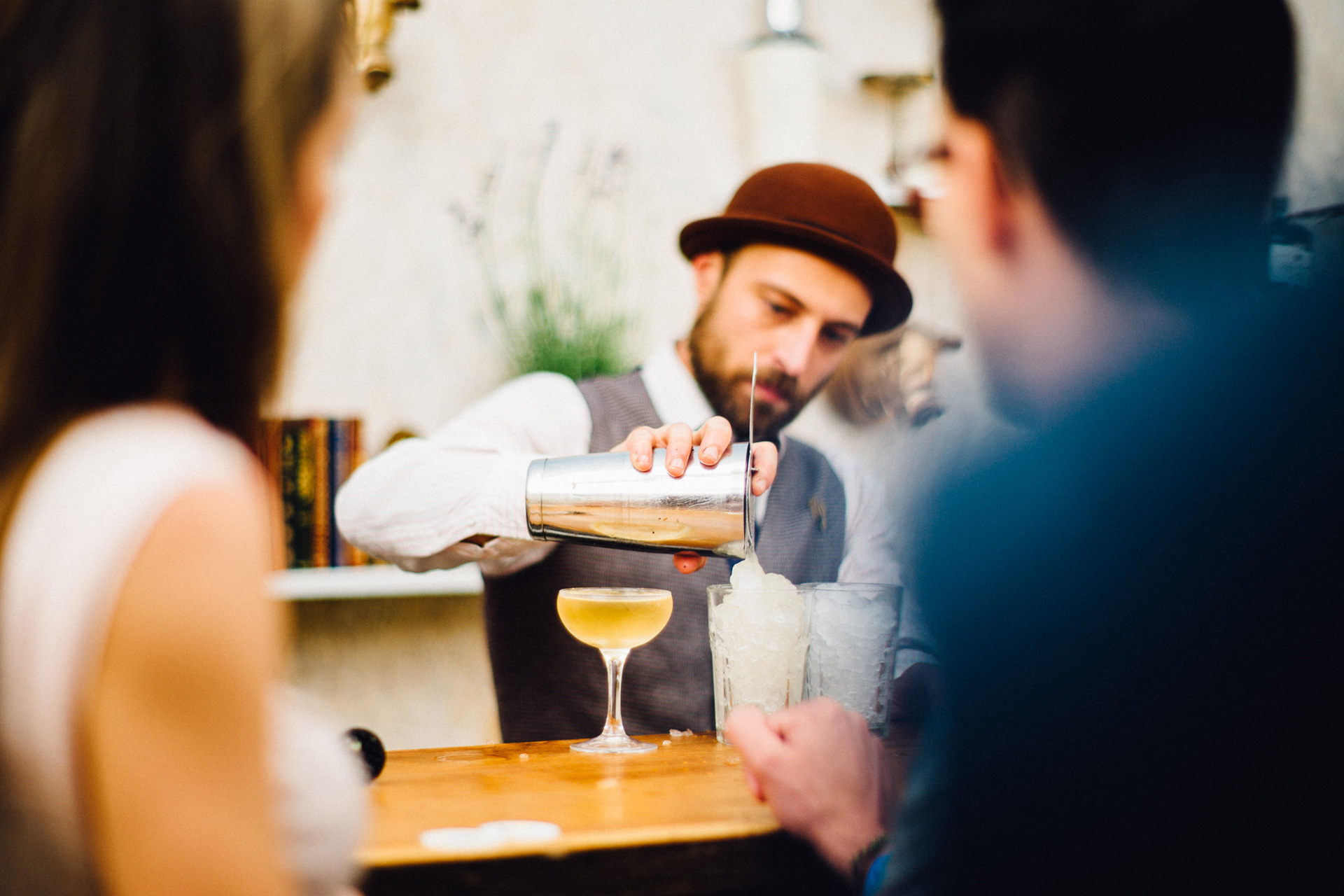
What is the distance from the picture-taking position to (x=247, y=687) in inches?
18.5

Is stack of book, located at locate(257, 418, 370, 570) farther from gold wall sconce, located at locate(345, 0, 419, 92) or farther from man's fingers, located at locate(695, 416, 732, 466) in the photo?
man's fingers, located at locate(695, 416, 732, 466)

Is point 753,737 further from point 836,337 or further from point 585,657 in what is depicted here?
point 836,337

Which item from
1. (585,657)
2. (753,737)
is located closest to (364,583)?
(585,657)

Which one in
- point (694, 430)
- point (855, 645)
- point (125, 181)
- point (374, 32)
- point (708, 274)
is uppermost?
point (374, 32)

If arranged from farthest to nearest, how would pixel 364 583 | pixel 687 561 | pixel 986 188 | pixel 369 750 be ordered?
pixel 364 583 < pixel 687 561 < pixel 369 750 < pixel 986 188

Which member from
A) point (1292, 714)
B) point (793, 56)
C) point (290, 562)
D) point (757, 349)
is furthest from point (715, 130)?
point (1292, 714)

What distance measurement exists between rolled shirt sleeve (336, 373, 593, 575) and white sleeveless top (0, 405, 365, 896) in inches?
28.9

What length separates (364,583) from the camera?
2.05 metres

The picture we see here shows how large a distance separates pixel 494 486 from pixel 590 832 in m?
0.53

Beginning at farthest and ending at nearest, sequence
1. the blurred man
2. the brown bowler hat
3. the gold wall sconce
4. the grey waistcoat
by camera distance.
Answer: the gold wall sconce, the brown bowler hat, the grey waistcoat, the blurred man

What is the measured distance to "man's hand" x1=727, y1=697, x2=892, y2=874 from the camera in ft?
2.87

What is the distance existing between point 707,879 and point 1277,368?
60cm

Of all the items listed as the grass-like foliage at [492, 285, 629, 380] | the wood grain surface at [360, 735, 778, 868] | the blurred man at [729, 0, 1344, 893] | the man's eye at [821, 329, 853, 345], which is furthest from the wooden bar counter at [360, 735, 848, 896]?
the grass-like foliage at [492, 285, 629, 380]

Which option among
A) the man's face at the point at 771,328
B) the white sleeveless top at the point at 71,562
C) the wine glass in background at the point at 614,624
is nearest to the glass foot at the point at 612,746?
the wine glass in background at the point at 614,624
